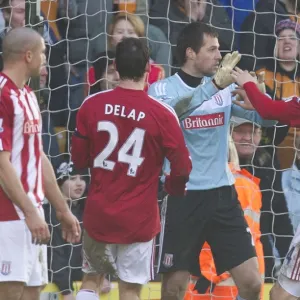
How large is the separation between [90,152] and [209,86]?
2.49 ft

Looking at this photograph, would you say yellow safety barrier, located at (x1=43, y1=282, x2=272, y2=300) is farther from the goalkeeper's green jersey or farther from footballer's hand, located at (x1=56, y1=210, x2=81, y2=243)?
footballer's hand, located at (x1=56, y1=210, x2=81, y2=243)

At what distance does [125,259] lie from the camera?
5555mm

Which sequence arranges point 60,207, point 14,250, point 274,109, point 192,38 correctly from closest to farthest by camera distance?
point 14,250 → point 60,207 → point 274,109 → point 192,38

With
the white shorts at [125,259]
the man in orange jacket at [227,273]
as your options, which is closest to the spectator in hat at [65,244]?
the man in orange jacket at [227,273]

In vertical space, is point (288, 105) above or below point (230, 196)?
above

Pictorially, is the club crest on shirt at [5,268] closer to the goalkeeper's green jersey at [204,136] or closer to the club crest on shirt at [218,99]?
the goalkeeper's green jersey at [204,136]

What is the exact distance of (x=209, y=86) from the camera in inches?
231

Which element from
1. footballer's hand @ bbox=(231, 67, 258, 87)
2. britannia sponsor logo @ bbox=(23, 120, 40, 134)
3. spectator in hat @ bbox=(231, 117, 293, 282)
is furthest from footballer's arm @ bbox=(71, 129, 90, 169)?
spectator in hat @ bbox=(231, 117, 293, 282)

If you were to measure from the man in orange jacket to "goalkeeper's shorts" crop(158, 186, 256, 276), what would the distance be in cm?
80

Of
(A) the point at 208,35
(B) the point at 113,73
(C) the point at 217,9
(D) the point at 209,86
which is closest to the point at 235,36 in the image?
(C) the point at 217,9

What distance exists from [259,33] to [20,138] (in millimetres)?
3255

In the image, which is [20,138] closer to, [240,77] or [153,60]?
[240,77]

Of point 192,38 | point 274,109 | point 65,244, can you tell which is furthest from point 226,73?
point 65,244

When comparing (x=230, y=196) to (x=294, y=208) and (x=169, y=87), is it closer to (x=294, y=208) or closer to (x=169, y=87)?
(x=169, y=87)
